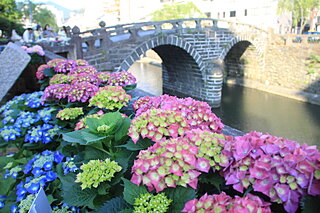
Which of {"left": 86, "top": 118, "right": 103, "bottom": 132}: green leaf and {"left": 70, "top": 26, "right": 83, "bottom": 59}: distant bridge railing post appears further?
{"left": 70, "top": 26, "right": 83, "bottom": 59}: distant bridge railing post

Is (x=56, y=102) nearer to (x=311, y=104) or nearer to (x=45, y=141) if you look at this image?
(x=45, y=141)

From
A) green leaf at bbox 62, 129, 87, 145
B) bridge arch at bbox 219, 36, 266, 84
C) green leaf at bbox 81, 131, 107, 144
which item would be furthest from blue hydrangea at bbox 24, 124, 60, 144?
bridge arch at bbox 219, 36, 266, 84

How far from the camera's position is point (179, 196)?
1.04 meters

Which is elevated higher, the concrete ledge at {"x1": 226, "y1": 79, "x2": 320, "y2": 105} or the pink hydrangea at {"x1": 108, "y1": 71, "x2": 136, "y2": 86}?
the pink hydrangea at {"x1": 108, "y1": 71, "x2": 136, "y2": 86}

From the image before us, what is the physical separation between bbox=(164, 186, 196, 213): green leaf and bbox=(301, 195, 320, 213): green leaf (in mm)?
361

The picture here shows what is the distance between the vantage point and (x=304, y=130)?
1032cm

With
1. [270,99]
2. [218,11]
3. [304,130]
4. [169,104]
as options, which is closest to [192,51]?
[270,99]

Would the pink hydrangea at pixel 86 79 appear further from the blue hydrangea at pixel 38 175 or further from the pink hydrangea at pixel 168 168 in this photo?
the pink hydrangea at pixel 168 168

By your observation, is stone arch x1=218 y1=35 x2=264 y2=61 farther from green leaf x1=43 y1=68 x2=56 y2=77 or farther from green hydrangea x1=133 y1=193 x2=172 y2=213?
green hydrangea x1=133 y1=193 x2=172 y2=213

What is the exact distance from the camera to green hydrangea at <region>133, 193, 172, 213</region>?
965 millimetres

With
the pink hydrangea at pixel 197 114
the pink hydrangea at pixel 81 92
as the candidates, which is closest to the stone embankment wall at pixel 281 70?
the pink hydrangea at pixel 81 92

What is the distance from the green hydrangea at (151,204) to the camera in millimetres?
965

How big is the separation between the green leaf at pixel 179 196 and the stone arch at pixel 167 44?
31.0ft

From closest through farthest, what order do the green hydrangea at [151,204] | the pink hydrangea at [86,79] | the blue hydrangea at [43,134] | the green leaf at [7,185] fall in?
the green hydrangea at [151,204], the green leaf at [7,185], the blue hydrangea at [43,134], the pink hydrangea at [86,79]
